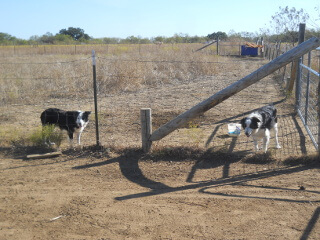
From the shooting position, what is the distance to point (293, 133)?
24.8ft

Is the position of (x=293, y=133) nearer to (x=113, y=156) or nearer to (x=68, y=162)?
(x=113, y=156)

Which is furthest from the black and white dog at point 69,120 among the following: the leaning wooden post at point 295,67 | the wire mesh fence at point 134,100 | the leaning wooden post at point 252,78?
the leaning wooden post at point 295,67

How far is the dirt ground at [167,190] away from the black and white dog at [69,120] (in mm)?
430

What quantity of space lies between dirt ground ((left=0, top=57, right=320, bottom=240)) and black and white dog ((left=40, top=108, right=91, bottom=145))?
1.41 ft

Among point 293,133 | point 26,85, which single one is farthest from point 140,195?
point 26,85

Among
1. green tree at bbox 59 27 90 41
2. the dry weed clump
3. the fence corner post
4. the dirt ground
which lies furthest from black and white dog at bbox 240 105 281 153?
green tree at bbox 59 27 90 41

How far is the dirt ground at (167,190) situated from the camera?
375 centimetres

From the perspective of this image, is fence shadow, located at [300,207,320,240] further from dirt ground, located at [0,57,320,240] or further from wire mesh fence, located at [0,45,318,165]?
wire mesh fence, located at [0,45,318,165]

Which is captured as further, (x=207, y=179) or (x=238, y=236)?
(x=207, y=179)

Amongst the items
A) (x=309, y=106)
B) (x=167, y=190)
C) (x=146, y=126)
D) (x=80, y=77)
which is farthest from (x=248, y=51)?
(x=167, y=190)

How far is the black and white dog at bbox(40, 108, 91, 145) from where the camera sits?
6.86 m

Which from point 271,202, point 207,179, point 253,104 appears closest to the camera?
point 271,202

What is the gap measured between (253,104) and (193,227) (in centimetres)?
795

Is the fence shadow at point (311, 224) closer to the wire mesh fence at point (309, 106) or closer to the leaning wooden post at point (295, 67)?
the wire mesh fence at point (309, 106)
